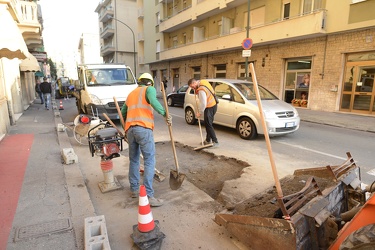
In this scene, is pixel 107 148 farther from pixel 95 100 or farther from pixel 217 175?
pixel 95 100

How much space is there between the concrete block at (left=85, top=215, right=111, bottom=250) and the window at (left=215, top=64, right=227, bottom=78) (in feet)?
60.9

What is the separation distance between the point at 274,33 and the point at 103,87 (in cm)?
1048

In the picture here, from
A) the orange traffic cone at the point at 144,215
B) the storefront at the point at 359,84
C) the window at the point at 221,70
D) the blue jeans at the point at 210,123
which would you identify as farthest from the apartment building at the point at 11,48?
the storefront at the point at 359,84

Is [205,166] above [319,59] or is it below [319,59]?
below

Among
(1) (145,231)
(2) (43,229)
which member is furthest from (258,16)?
(2) (43,229)

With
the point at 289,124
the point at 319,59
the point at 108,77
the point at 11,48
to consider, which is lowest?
the point at 289,124

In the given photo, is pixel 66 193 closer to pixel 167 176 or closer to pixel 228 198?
pixel 167 176

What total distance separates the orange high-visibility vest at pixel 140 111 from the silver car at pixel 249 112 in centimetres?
429

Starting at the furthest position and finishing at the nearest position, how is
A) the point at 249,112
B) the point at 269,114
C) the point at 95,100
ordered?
1. the point at 95,100
2. the point at 249,112
3. the point at 269,114

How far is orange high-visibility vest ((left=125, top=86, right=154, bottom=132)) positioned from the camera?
3539mm

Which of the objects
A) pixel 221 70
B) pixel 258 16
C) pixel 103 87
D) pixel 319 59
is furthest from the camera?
pixel 221 70

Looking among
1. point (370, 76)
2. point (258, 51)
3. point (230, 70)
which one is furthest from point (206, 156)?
point (230, 70)

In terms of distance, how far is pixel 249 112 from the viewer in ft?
24.2

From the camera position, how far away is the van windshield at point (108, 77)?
959 centimetres
